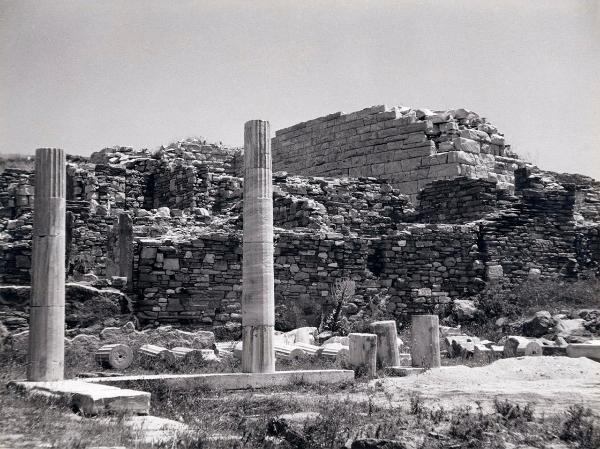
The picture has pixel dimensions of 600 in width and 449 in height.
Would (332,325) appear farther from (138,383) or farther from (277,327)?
(138,383)

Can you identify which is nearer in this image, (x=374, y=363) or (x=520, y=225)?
(x=374, y=363)

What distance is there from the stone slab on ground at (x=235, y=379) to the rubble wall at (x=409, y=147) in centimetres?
1238

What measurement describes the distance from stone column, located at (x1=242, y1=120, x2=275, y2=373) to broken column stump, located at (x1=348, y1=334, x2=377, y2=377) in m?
1.67

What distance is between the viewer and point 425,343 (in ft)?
48.9

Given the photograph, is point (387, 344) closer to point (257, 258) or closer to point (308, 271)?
point (257, 258)

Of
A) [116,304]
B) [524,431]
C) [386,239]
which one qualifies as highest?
[386,239]

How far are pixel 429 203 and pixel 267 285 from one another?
444 inches

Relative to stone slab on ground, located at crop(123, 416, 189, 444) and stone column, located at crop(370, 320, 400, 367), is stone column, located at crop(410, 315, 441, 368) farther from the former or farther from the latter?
stone slab on ground, located at crop(123, 416, 189, 444)

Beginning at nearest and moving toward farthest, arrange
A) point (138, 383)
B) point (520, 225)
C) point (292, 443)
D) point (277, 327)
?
point (292, 443), point (138, 383), point (277, 327), point (520, 225)

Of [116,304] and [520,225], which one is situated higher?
[520,225]

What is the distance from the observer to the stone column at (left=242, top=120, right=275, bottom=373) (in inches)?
516

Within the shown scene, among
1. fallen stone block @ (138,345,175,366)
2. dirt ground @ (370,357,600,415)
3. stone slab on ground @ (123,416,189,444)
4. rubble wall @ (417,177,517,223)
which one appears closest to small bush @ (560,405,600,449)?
dirt ground @ (370,357,600,415)

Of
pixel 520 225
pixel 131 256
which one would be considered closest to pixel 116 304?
pixel 131 256

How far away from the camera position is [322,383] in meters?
12.8
